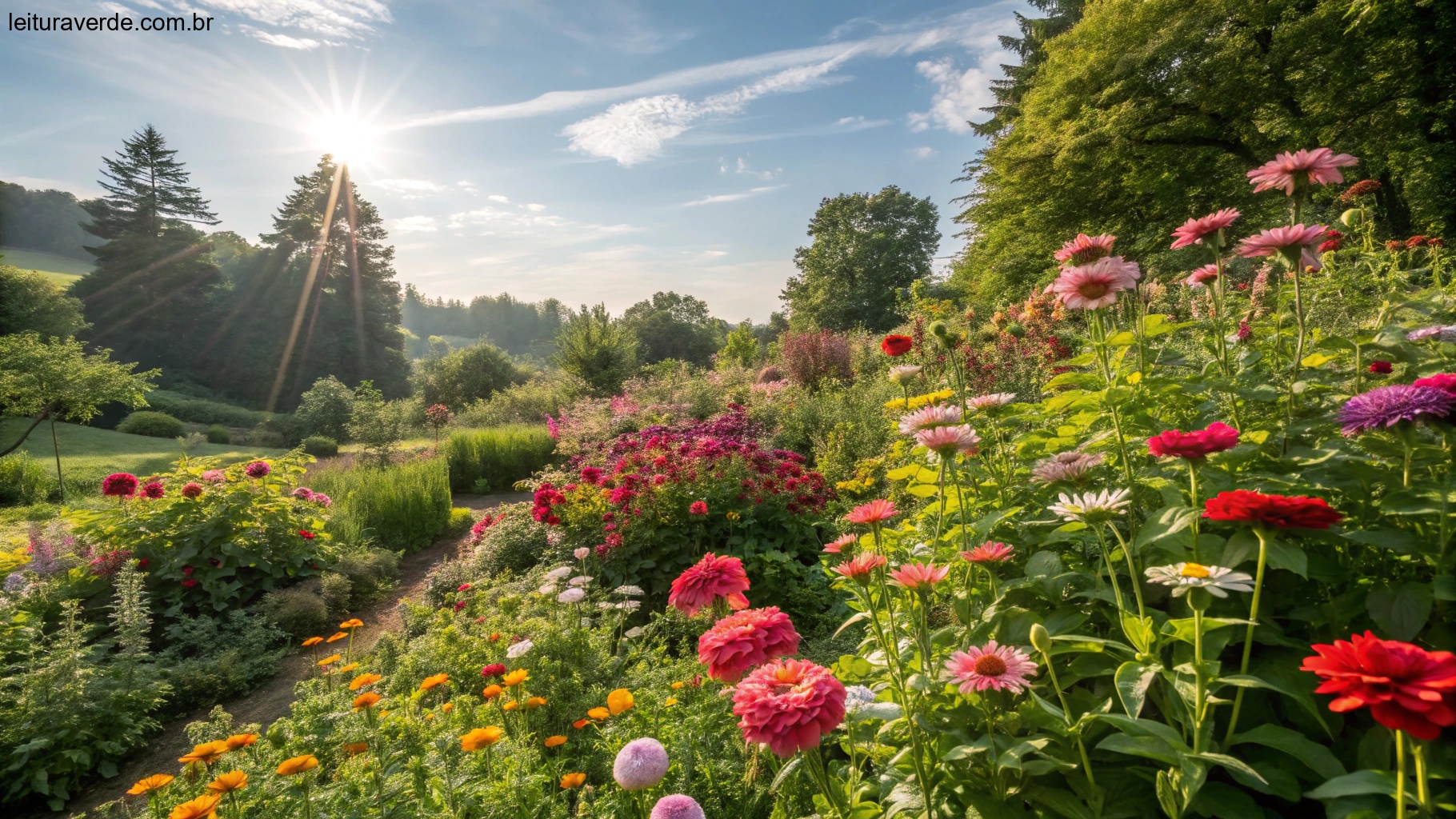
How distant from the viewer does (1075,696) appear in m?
1.08

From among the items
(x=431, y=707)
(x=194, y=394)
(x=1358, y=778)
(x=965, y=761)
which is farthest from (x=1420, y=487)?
(x=194, y=394)

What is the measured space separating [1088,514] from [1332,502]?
666 millimetres

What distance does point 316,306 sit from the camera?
27531 mm

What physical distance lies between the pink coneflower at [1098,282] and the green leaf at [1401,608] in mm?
713

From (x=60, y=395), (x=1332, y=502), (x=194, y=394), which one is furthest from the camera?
(x=194, y=394)

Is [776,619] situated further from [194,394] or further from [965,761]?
[194,394]

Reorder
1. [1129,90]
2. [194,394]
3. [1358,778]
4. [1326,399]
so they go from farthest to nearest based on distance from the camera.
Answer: [194,394] → [1129,90] → [1326,399] → [1358,778]

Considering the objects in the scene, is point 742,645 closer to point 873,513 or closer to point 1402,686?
point 873,513

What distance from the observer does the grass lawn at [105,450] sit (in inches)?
431

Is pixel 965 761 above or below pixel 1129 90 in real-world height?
below

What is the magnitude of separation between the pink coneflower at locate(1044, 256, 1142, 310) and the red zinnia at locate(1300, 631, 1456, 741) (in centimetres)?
93

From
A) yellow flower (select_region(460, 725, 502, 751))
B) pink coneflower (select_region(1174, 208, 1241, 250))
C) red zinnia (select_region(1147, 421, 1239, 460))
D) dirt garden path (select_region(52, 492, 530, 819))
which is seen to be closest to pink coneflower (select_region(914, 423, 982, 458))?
red zinnia (select_region(1147, 421, 1239, 460))

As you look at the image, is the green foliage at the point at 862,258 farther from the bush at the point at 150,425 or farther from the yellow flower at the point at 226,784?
the yellow flower at the point at 226,784

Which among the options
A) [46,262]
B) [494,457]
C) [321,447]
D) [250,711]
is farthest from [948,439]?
[46,262]
